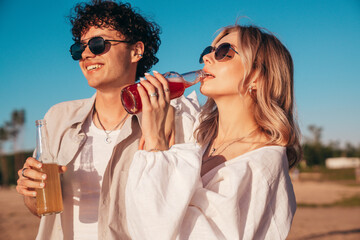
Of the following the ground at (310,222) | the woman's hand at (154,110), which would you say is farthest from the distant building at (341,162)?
the woman's hand at (154,110)

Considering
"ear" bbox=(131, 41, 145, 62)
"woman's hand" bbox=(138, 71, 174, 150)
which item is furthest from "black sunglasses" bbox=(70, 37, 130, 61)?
"woman's hand" bbox=(138, 71, 174, 150)

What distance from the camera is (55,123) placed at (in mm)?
3127

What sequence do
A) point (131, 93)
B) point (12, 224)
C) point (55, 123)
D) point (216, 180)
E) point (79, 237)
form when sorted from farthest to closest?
point (12, 224) → point (55, 123) → point (79, 237) → point (131, 93) → point (216, 180)

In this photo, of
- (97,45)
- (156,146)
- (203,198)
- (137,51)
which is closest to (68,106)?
(97,45)

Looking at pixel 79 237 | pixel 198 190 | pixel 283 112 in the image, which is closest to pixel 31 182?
pixel 79 237

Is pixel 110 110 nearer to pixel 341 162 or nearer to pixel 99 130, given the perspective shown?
pixel 99 130

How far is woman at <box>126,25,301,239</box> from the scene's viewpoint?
179cm

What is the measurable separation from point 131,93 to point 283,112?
3.52ft

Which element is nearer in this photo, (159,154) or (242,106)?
(159,154)

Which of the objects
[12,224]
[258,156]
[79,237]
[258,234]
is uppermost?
[258,156]

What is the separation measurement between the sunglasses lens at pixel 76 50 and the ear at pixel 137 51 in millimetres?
519

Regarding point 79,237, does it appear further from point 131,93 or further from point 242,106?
point 242,106

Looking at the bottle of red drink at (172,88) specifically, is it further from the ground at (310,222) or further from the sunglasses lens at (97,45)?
the ground at (310,222)

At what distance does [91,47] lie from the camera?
3.03 meters
